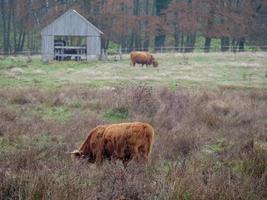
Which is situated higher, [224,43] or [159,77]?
[224,43]

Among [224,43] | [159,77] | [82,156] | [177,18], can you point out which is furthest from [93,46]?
[82,156]

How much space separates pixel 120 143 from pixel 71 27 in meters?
33.7

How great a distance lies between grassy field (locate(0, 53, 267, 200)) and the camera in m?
5.95

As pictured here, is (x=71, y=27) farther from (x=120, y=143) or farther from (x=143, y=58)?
(x=120, y=143)

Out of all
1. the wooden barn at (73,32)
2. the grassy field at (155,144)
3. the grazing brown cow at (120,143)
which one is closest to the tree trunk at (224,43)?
the wooden barn at (73,32)

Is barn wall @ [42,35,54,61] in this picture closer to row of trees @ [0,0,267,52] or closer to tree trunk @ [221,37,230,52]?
row of trees @ [0,0,267,52]

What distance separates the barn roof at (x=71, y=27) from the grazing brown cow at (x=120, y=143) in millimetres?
32830

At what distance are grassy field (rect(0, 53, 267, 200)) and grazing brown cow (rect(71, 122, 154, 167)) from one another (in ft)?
1.45

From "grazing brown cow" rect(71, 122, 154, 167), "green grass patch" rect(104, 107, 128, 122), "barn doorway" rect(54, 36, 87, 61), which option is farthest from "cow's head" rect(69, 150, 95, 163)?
"barn doorway" rect(54, 36, 87, 61)

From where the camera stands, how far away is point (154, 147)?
31.9 feet

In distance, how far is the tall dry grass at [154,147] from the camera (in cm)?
591

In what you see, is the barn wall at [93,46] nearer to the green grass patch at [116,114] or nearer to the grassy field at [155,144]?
the grassy field at [155,144]

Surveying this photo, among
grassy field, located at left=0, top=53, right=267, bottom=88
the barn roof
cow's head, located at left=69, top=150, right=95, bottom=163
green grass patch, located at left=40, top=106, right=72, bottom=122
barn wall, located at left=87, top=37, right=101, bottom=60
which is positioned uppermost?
the barn roof

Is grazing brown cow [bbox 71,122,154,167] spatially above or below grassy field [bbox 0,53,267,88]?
above
